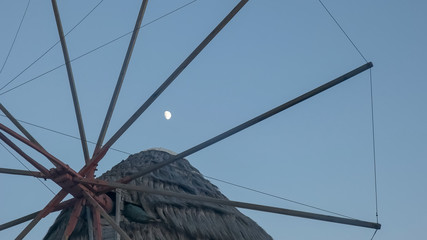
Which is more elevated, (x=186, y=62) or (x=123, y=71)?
(x=123, y=71)

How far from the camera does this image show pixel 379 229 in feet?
24.3

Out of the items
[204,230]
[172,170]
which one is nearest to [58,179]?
[204,230]

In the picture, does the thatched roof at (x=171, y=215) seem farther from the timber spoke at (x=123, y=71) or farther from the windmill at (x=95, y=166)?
the timber spoke at (x=123, y=71)

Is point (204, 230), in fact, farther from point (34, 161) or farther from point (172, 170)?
point (34, 161)

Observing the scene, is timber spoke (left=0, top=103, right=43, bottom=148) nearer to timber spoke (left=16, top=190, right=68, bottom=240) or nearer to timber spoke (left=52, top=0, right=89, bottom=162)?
timber spoke (left=52, top=0, right=89, bottom=162)

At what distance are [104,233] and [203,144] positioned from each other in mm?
2521

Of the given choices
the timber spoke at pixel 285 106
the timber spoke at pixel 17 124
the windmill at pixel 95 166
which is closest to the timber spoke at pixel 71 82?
the windmill at pixel 95 166

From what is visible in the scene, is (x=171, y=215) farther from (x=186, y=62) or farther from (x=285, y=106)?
(x=285, y=106)

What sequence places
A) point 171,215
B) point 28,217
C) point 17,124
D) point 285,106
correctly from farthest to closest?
point 171,215, point 17,124, point 28,217, point 285,106

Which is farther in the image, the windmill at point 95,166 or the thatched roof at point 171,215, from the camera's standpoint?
the thatched roof at point 171,215

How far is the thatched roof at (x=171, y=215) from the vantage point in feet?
30.7

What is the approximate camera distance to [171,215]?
32.0 feet

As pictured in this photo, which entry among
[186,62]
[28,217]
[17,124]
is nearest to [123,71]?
[186,62]

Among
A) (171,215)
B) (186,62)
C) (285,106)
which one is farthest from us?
(171,215)
